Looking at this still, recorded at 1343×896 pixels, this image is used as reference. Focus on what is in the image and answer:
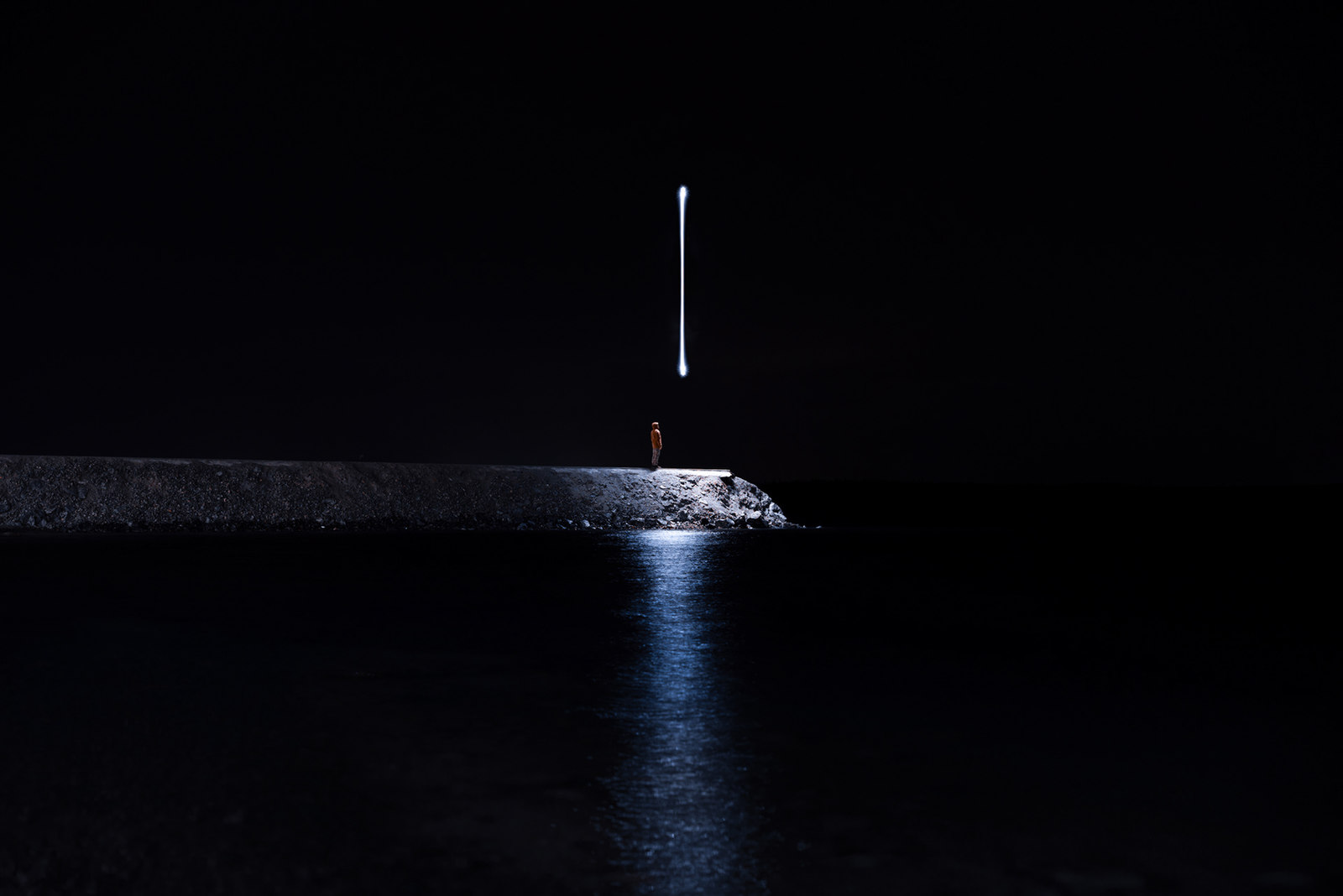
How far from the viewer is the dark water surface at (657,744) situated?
10.9 feet

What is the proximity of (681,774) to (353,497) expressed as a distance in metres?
24.0

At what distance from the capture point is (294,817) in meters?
3.72

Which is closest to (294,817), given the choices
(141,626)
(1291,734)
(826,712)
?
(826,712)

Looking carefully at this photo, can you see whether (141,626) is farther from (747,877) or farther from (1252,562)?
(1252,562)

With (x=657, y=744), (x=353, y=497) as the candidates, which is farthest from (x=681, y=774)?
(x=353, y=497)

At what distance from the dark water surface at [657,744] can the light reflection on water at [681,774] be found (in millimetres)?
20

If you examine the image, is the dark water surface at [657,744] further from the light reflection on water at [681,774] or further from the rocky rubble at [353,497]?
the rocky rubble at [353,497]

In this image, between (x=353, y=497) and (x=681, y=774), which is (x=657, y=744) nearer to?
(x=681, y=774)

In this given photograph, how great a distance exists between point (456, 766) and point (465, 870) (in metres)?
1.24

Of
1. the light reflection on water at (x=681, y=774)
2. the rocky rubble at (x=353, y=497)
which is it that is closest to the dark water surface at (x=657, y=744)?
the light reflection on water at (x=681, y=774)

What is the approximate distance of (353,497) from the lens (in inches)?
1064

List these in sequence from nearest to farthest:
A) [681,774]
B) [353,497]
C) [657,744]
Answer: [681,774]
[657,744]
[353,497]

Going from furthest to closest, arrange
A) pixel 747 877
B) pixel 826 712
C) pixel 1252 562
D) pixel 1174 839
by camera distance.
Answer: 1. pixel 1252 562
2. pixel 826 712
3. pixel 1174 839
4. pixel 747 877

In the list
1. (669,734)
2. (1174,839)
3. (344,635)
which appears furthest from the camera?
(344,635)
